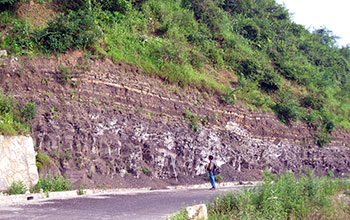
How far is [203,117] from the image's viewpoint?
20109mm

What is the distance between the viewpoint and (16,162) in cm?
1179

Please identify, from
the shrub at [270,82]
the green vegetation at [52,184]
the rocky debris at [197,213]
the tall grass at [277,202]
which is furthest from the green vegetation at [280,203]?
the shrub at [270,82]

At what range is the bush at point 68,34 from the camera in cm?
1653

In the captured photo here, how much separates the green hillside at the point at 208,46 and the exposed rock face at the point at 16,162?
16.5 feet

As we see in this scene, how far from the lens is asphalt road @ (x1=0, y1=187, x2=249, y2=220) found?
7.94 metres

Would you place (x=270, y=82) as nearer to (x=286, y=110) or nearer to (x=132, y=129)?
(x=286, y=110)

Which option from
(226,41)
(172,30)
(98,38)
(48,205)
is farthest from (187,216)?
(226,41)

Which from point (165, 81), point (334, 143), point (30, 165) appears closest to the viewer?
point (30, 165)

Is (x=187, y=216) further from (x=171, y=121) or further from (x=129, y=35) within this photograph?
(x=129, y=35)

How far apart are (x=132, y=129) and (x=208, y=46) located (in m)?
11.5

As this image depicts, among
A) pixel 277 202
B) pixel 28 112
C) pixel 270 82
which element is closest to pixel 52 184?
pixel 28 112

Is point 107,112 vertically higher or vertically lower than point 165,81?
lower

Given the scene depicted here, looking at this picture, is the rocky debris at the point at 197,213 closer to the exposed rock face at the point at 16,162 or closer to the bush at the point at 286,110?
the exposed rock face at the point at 16,162

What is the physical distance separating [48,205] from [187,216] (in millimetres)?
A: 3520
